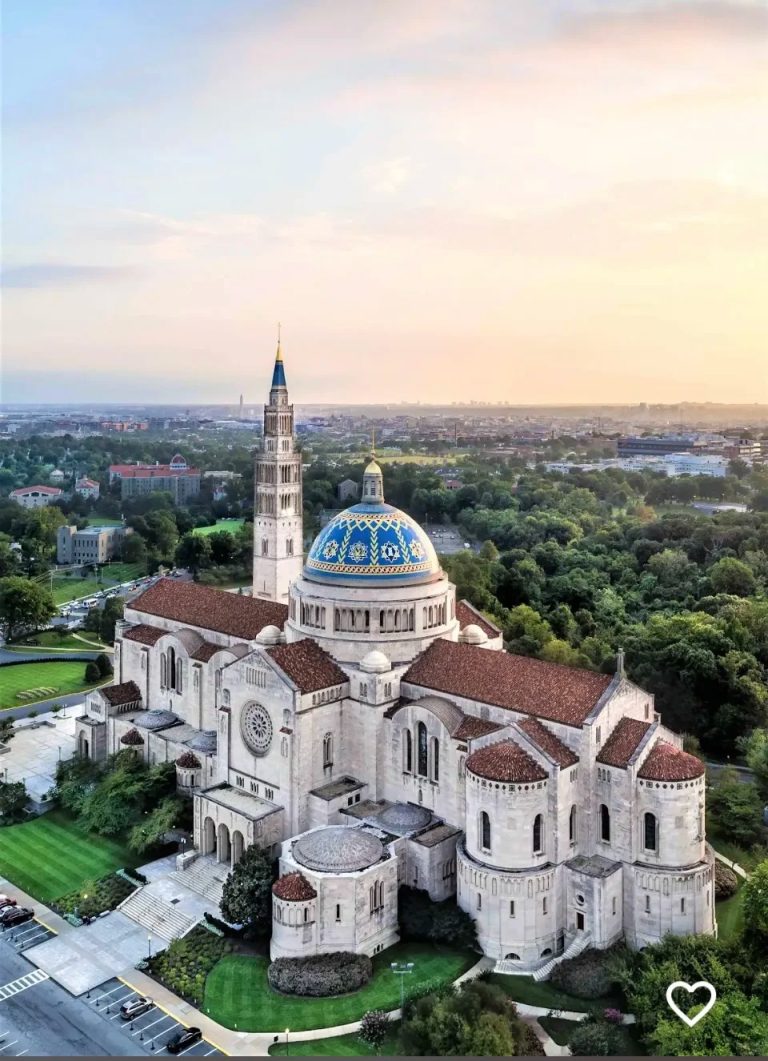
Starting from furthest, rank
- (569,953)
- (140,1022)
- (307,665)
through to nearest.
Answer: (307,665), (569,953), (140,1022)

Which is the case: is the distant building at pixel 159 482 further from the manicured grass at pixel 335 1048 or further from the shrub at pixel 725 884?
the manicured grass at pixel 335 1048

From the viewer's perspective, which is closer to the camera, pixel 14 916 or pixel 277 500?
pixel 14 916

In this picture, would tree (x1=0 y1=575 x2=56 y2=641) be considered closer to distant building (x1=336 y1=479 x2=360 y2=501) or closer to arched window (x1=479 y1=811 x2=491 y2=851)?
arched window (x1=479 y1=811 x2=491 y2=851)

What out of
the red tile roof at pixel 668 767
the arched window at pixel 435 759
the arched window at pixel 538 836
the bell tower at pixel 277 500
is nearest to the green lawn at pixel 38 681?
the bell tower at pixel 277 500

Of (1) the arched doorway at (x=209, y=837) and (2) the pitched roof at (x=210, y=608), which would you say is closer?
(1) the arched doorway at (x=209, y=837)

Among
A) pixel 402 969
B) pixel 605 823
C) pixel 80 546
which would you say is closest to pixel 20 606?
pixel 80 546

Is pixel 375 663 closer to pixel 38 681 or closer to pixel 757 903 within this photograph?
pixel 757 903

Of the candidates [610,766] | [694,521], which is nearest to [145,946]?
[610,766]
